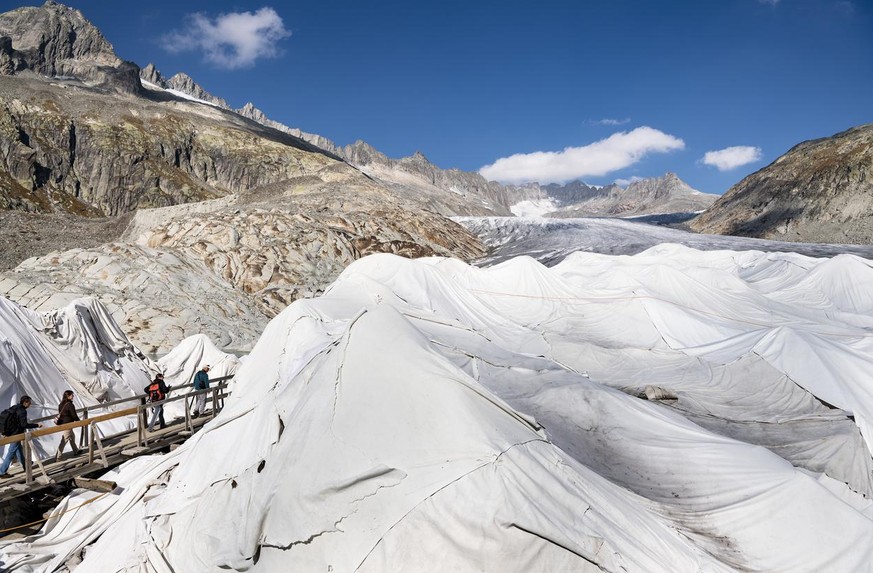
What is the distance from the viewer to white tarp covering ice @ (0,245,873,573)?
6.01 metres

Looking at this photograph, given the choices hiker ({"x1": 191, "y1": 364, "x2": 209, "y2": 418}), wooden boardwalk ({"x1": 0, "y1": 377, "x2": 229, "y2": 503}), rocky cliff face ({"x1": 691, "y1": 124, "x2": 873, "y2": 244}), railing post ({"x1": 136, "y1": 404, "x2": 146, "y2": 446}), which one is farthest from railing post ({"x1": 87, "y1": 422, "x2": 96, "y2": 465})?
rocky cliff face ({"x1": 691, "y1": 124, "x2": 873, "y2": 244})

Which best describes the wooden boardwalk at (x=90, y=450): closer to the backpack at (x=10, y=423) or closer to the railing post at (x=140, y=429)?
the railing post at (x=140, y=429)

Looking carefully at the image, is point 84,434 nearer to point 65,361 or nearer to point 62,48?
point 65,361

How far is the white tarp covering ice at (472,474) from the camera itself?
19.7ft

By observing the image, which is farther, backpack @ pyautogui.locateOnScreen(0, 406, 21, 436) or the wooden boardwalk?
backpack @ pyautogui.locateOnScreen(0, 406, 21, 436)

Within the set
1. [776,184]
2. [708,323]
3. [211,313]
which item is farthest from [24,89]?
[776,184]

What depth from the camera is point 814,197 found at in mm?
91375

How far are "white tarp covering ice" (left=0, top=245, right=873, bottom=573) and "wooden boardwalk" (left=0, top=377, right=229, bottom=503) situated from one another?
0.67 meters

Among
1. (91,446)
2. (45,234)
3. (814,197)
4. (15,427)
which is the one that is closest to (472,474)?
(91,446)

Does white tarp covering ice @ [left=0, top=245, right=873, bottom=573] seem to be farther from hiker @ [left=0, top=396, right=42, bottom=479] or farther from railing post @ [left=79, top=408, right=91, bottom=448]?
railing post @ [left=79, top=408, right=91, bottom=448]

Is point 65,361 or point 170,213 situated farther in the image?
point 170,213

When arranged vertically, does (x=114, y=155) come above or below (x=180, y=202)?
above

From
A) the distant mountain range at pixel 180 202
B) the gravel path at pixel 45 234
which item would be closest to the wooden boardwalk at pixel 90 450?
the distant mountain range at pixel 180 202

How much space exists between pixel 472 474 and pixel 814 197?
109495 mm
